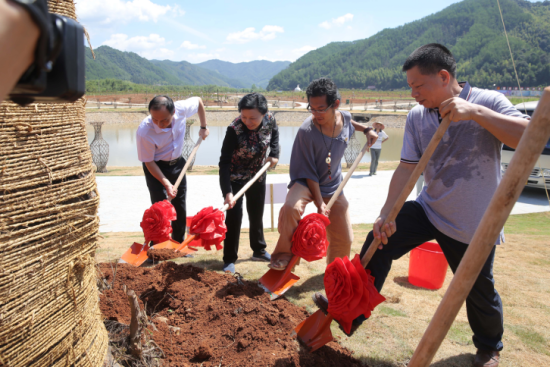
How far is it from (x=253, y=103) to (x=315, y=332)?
2400 mm

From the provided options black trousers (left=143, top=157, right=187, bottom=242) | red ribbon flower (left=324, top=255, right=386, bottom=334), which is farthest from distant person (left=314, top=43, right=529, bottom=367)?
black trousers (left=143, top=157, right=187, bottom=242)

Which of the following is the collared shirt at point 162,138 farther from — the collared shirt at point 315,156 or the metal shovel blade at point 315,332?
the metal shovel blade at point 315,332

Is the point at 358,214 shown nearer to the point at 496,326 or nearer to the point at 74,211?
the point at 496,326

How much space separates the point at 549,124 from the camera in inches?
52.0

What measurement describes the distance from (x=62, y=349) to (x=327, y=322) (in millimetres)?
1700

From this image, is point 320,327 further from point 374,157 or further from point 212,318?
point 374,157

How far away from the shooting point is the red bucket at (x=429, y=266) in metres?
3.69

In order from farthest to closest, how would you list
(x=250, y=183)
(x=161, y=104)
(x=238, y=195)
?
(x=161, y=104), (x=250, y=183), (x=238, y=195)

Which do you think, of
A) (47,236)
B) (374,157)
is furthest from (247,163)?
(374,157)

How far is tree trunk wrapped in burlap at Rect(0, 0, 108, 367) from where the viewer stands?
62.4 inches

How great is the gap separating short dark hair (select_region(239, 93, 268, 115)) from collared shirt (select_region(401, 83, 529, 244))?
1911 mm

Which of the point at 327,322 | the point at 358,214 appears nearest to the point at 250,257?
the point at 327,322

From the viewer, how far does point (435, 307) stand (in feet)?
11.1

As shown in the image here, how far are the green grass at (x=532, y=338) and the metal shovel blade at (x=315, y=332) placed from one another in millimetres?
1523
